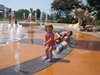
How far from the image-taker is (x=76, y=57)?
928 centimetres

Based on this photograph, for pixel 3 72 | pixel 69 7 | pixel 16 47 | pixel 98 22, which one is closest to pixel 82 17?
pixel 98 22

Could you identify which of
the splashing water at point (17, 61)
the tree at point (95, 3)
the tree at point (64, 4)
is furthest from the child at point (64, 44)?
the tree at point (64, 4)

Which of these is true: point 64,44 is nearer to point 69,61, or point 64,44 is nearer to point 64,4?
point 69,61

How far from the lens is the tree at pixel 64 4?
145 feet

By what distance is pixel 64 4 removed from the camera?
44750 mm

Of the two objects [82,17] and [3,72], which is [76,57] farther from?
[82,17]

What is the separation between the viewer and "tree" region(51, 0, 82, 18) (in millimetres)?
44281

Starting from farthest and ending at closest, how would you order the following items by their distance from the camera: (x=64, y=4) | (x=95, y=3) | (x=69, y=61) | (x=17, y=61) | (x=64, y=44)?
(x=64, y=4) → (x=95, y=3) → (x=64, y=44) → (x=69, y=61) → (x=17, y=61)

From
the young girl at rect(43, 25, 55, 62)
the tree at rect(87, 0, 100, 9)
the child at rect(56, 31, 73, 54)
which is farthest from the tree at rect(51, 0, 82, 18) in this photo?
the young girl at rect(43, 25, 55, 62)

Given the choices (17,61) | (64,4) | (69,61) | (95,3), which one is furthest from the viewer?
(64,4)

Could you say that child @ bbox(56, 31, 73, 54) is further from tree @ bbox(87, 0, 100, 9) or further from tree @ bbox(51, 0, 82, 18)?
tree @ bbox(51, 0, 82, 18)

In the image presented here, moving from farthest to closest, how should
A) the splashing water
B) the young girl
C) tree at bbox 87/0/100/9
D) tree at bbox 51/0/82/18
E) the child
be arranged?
tree at bbox 51/0/82/18 < tree at bbox 87/0/100/9 < the child < the young girl < the splashing water

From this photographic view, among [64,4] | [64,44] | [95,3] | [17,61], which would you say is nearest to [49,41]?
[17,61]

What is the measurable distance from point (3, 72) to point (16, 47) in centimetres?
424
